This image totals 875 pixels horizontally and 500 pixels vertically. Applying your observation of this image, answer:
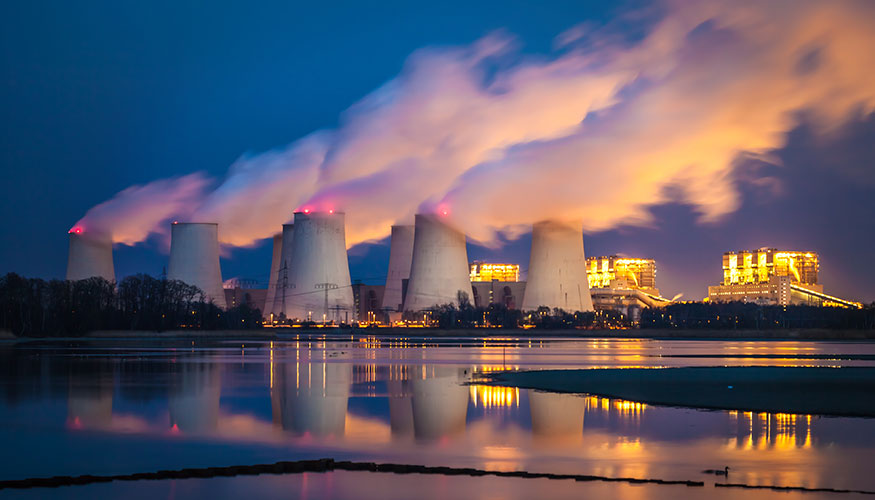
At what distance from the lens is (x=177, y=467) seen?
10.7 metres

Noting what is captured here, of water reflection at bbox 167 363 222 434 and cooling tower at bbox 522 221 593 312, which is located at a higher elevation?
cooling tower at bbox 522 221 593 312

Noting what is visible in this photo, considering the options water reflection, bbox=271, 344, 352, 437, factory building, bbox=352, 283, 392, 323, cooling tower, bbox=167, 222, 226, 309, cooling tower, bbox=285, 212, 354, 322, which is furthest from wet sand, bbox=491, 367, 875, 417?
factory building, bbox=352, 283, 392, 323

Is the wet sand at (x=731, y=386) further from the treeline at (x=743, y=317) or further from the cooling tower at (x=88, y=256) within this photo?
the treeline at (x=743, y=317)

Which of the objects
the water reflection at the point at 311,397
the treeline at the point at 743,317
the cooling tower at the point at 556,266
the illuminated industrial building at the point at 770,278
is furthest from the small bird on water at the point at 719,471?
the illuminated industrial building at the point at 770,278

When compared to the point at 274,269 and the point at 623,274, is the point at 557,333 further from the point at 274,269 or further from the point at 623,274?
the point at 623,274

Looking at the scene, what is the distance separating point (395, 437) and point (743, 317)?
74.4 m

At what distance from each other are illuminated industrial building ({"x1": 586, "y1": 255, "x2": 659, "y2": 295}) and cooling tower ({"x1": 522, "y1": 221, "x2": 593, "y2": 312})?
205ft

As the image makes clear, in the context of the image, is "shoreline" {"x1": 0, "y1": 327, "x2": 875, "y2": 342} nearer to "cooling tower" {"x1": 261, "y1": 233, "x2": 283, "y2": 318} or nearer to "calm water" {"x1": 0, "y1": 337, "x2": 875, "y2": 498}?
"cooling tower" {"x1": 261, "y1": 233, "x2": 283, "y2": 318}

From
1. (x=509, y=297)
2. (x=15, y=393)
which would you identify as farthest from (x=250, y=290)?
(x=15, y=393)

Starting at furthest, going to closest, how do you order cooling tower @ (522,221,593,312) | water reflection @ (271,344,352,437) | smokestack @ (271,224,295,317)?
smokestack @ (271,224,295,317)
cooling tower @ (522,221,593,312)
water reflection @ (271,344,352,437)

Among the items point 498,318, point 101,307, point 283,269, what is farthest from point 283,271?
point 101,307

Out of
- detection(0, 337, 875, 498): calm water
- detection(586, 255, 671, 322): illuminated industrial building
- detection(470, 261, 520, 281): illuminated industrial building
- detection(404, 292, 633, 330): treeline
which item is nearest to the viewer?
detection(0, 337, 875, 498): calm water

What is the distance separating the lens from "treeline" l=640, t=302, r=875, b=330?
262 ft

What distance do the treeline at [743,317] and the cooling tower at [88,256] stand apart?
4212 centimetres
